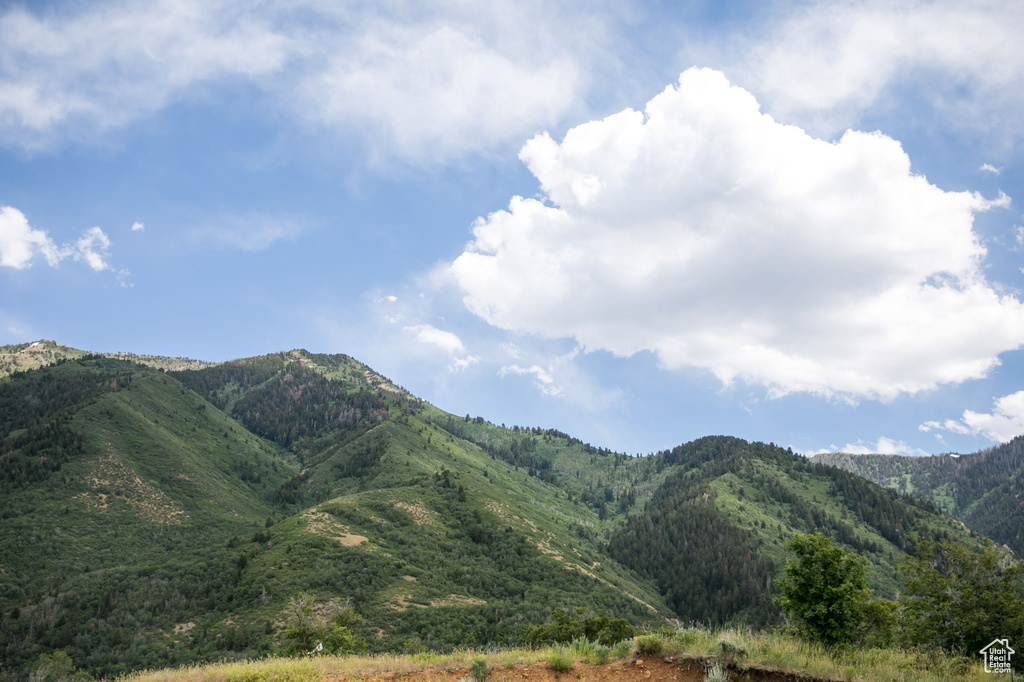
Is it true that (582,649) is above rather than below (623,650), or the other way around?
below

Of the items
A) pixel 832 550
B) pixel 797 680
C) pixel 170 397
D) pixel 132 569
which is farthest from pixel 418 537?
pixel 170 397

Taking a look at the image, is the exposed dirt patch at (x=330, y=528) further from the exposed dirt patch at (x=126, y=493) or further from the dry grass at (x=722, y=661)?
the dry grass at (x=722, y=661)

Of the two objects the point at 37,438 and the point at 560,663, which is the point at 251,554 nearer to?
the point at 37,438

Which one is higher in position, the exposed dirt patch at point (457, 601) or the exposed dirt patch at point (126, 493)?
the exposed dirt patch at point (126, 493)

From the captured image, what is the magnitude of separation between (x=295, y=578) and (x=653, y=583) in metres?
143

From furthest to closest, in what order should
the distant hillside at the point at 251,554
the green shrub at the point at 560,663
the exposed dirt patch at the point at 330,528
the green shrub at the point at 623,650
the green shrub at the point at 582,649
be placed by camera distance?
1. the exposed dirt patch at the point at 330,528
2. the distant hillside at the point at 251,554
3. the green shrub at the point at 582,649
4. the green shrub at the point at 623,650
5. the green shrub at the point at 560,663

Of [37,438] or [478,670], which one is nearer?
[478,670]

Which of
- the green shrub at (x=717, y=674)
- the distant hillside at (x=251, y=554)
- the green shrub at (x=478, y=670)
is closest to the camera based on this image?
the green shrub at (x=717, y=674)

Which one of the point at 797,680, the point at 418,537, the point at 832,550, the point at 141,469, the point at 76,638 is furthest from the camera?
the point at 141,469

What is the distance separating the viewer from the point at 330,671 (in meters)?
16.6

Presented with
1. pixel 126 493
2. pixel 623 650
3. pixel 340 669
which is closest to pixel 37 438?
pixel 126 493

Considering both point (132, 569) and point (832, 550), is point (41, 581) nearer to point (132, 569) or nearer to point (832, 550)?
point (132, 569)

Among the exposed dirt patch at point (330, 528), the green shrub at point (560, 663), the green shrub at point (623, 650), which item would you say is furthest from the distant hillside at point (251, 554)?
the green shrub at point (560, 663)

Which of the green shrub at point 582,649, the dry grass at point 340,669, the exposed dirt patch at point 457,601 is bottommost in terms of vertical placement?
the exposed dirt patch at point 457,601
